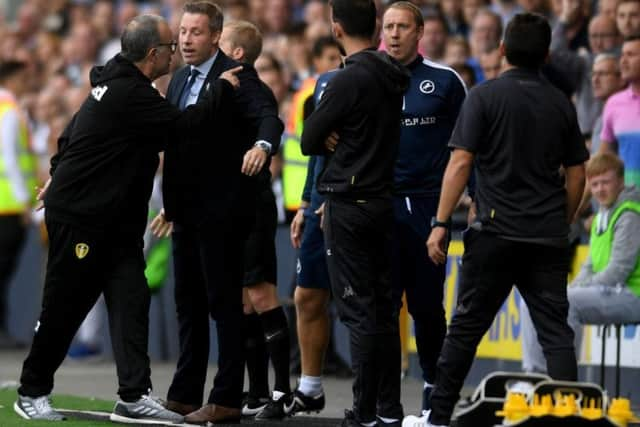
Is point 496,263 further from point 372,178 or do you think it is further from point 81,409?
point 81,409

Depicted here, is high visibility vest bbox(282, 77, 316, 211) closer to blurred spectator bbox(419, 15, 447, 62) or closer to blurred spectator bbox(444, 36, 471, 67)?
blurred spectator bbox(419, 15, 447, 62)

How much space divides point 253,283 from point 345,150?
178 centimetres

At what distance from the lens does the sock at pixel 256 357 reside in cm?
1063

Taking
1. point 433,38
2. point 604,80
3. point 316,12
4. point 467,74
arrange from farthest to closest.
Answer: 1. point 316,12
2. point 433,38
3. point 467,74
4. point 604,80

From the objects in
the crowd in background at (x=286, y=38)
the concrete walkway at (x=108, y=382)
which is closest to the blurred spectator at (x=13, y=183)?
the crowd in background at (x=286, y=38)

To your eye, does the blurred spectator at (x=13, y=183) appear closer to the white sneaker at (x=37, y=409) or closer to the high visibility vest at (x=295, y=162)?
the high visibility vest at (x=295, y=162)

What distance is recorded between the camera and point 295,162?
1398cm

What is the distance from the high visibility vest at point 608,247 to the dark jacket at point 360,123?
7.50 feet

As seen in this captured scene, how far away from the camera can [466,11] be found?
614 inches

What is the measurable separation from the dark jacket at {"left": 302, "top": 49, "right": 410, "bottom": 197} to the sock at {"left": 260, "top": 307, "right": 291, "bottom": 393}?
1.61 metres

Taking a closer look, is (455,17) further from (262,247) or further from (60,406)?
(60,406)

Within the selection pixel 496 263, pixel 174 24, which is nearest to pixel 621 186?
pixel 496 263

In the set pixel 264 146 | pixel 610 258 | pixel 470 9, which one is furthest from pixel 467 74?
pixel 264 146

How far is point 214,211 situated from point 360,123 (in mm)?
1124
